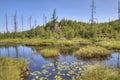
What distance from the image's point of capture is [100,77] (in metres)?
11.7

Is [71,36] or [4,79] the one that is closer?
[4,79]

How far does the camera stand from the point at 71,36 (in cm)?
7994

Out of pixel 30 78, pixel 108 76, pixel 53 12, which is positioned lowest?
pixel 30 78

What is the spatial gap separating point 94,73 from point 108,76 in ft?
4.48

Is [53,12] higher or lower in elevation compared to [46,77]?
higher

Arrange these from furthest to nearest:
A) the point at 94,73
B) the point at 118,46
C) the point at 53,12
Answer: the point at 53,12 → the point at 118,46 → the point at 94,73

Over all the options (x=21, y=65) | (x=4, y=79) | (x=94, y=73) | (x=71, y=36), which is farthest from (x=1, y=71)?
(x=71, y=36)

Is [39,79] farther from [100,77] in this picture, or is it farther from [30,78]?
[100,77]

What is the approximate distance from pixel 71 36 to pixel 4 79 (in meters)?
68.5

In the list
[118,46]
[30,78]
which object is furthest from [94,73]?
[118,46]

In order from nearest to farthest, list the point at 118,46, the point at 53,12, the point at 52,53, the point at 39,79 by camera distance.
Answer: the point at 39,79
the point at 52,53
the point at 118,46
the point at 53,12

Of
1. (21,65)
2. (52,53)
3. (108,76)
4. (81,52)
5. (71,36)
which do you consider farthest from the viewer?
(71,36)

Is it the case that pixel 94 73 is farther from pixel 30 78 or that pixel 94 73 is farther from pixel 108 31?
pixel 108 31

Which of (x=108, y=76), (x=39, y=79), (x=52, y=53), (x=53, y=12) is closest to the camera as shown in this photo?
(x=108, y=76)
